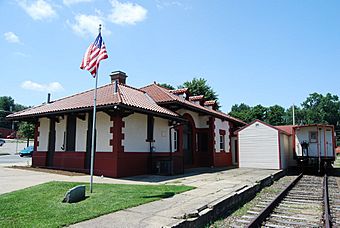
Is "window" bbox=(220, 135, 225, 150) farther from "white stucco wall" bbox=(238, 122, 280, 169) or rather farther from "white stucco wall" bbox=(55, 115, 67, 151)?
"white stucco wall" bbox=(55, 115, 67, 151)

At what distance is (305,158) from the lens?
18.6 meters

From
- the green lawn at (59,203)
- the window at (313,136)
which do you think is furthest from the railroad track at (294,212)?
the window at (313,136)

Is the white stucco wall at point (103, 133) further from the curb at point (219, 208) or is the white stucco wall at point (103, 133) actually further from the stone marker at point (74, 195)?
the curb at point (219, 208)

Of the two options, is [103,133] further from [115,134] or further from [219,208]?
[219,208]

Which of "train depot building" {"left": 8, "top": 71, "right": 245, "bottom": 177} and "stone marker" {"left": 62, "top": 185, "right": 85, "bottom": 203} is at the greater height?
"train depot building" {"left": 8, "top": 71, "right": 245, "bottom": 177}

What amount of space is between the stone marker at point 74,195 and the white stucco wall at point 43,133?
31.0ft

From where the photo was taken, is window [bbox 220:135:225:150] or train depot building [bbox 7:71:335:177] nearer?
train depot building [bbox 7:71:335:177]

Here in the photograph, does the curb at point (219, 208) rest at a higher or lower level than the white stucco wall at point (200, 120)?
lower

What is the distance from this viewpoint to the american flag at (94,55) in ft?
28.6

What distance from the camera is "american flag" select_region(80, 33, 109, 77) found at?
873 cm

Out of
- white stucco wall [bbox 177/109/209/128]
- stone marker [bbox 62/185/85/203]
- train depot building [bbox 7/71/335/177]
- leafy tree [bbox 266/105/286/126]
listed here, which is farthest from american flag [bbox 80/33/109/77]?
leafy tree [bbox 266/105/286/126]

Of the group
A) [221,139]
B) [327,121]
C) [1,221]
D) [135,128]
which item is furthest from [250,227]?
[327,121]

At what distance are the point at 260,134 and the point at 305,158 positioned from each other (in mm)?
3308

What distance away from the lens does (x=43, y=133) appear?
1559cm
